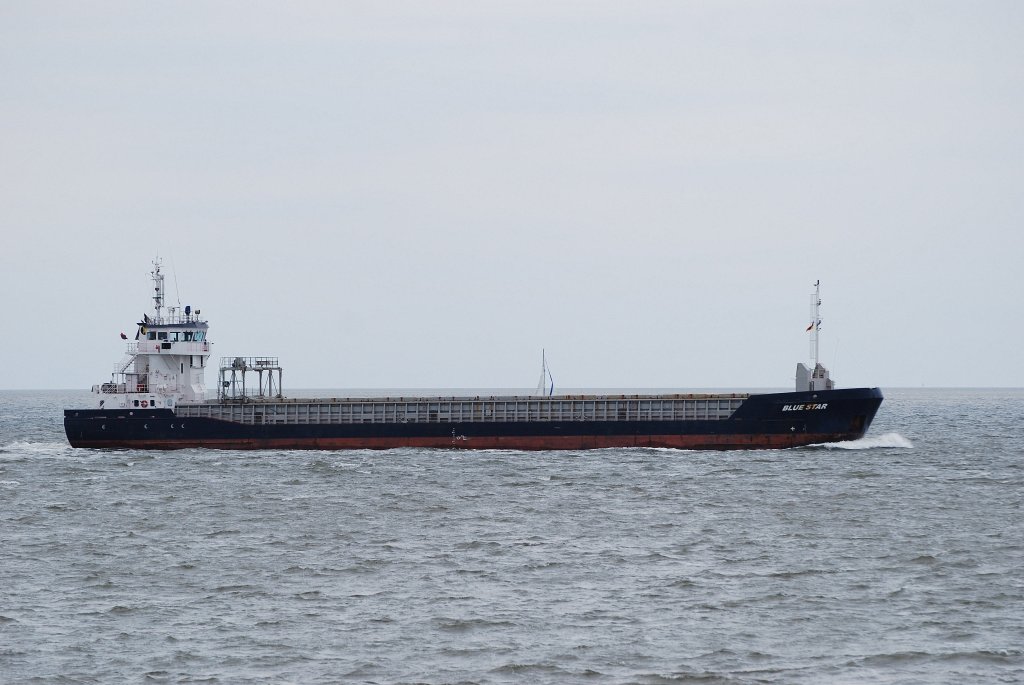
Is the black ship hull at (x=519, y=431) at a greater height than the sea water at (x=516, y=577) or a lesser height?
greater

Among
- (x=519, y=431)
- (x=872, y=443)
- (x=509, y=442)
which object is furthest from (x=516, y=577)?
→ (x=872, y=443)

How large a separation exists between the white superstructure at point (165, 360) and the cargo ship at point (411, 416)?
0.07 meters

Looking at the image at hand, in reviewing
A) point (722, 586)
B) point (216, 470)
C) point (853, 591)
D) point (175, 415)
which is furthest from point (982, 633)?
point (175, 415)

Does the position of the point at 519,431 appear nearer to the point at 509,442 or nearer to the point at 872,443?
the point at 509,442

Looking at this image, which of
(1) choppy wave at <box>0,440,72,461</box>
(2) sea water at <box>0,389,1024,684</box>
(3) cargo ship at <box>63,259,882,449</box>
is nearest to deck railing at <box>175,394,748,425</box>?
(3) cargo ship at <box>63,259,882,449</box>

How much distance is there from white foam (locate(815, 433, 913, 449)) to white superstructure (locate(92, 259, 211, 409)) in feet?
135

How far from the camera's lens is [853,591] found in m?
32.2

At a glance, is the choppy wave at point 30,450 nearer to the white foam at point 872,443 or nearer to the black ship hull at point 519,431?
the black ship hull at point 519,431

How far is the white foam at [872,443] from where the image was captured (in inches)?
2822

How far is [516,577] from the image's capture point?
34312mm

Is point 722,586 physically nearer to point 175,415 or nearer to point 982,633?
point 982,633

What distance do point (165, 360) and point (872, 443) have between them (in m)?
48.1

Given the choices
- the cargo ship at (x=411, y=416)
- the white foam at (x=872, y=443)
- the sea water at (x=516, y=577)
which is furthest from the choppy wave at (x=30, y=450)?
the white foam at (x=872, y=443)

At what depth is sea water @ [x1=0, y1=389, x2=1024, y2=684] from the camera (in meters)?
25.9
